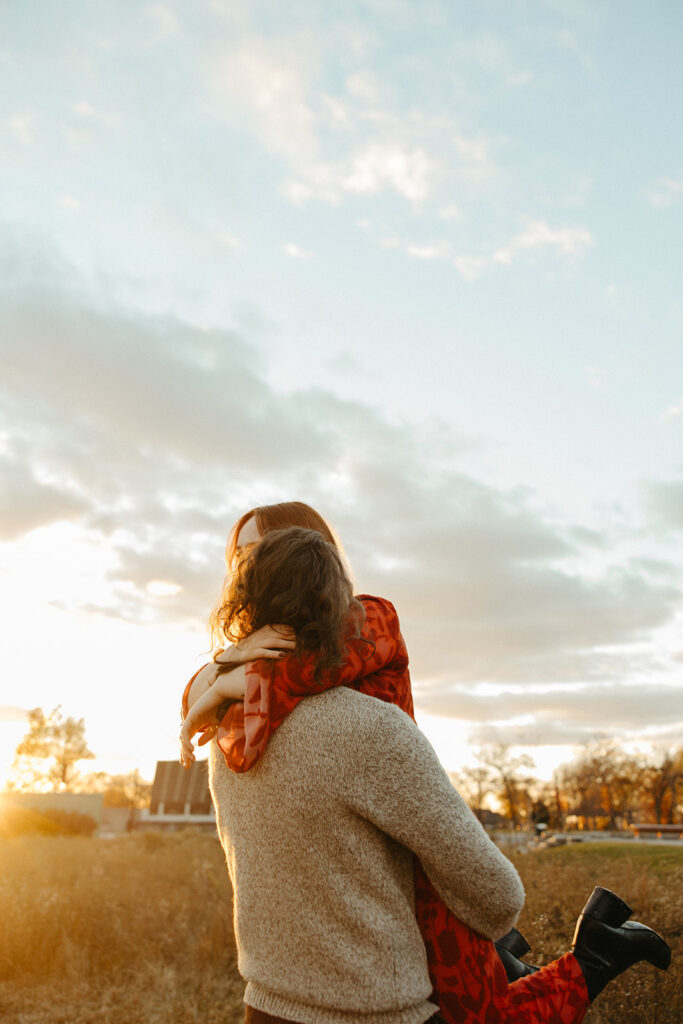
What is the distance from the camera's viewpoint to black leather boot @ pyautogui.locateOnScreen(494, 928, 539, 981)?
193 centimetres

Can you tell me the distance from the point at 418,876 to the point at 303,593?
66 cm

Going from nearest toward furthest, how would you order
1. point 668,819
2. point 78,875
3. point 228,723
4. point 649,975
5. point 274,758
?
point 274,758, point 228,723, point 649,975, point 78,875, point 668,819

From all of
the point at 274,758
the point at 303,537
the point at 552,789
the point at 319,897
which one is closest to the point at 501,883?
the point at 319,897

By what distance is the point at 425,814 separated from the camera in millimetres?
1448

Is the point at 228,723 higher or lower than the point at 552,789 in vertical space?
lower

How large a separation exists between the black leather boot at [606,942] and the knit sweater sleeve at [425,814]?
18.2 inches

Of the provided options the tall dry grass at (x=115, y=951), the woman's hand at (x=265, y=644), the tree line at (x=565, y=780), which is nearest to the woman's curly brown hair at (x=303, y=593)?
the woman's hand at (x=265, y=644)

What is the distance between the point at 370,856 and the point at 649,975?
9.46 feet

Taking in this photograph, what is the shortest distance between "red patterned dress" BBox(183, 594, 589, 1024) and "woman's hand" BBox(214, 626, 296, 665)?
0.9 inches

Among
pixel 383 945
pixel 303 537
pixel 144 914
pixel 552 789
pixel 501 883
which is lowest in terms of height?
pixel 144 914

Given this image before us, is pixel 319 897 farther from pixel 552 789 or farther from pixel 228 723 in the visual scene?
pixel 552 789

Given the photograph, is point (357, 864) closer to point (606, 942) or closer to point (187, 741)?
point (187, 741)

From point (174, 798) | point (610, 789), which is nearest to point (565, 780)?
point (610, 789)

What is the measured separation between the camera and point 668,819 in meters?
54.0
